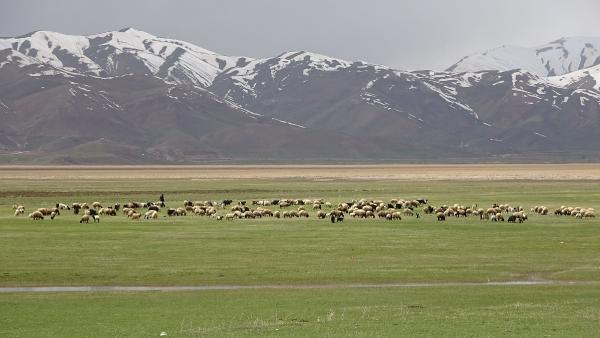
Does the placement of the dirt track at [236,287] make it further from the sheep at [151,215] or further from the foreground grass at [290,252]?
the sheep at [151,215]

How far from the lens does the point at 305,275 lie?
34.2 m

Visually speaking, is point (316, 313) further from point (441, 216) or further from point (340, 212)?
point (340, 212)

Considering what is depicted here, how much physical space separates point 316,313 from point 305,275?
311 inches

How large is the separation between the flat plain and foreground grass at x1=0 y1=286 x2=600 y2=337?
0.16 feet

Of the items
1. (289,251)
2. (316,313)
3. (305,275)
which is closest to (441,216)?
(289,251)

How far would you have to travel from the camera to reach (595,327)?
77.7 feet

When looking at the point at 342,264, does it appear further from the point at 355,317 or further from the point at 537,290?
the point at 355,317

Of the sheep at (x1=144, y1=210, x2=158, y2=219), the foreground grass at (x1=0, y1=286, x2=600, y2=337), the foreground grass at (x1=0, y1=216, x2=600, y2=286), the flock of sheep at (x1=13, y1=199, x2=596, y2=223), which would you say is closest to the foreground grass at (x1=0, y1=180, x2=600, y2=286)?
the foreground grass at (x1=0, y1=216, x2=600, y2=286)

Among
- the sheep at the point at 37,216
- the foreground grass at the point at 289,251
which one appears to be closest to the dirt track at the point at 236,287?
the foreground grass at the point at 289,251

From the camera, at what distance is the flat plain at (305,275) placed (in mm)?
24609

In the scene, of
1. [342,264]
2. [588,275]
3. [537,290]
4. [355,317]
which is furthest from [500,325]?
[342,264]

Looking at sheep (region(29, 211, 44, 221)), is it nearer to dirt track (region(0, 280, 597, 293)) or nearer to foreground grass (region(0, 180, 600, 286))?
foreground grass (region(0, 180, 600, 286))

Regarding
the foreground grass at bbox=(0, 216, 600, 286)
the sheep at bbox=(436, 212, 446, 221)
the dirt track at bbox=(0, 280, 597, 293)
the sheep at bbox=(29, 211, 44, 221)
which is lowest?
the dirt track at bbox=(0, 280, 597, 293)

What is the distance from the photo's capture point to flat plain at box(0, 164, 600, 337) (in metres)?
24.6
